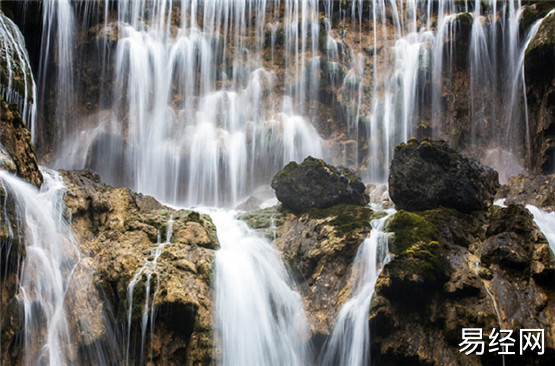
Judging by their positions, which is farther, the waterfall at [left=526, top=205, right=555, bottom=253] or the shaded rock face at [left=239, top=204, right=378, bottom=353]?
the shaded rock face at [left=239, top=204, right=378, bottom=353]

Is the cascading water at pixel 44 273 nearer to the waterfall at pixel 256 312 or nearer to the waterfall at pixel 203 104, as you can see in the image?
the waterfall at pixel 256 312

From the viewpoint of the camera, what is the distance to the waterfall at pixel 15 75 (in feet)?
47.0

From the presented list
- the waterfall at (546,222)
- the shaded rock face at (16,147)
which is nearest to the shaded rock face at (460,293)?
the waterfall at (546,222)

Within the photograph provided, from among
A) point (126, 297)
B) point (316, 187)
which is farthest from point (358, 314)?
point (126, 297)

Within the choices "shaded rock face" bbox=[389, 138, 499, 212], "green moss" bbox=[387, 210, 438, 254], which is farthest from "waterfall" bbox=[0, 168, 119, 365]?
"shaded rock face" bbox=[389, 138, 499, 212]

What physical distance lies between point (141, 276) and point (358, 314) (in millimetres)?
4729

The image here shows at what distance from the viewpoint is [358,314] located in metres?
9.73

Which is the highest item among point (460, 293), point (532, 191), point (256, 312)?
point (532, 191)

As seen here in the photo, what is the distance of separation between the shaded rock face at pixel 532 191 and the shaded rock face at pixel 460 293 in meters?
2.50

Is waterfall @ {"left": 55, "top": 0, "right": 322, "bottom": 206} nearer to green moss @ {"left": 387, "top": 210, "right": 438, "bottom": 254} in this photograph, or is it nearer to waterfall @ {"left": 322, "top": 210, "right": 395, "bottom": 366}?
green moss @ {"left": 387, "top": 210, "right": 438, "bottom": 254}

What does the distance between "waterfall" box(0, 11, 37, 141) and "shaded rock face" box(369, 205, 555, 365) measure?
41.6ft

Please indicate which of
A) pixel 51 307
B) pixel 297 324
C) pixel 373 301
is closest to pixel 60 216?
pixel 51 307

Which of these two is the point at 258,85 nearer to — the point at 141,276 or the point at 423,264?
the point at 141,276

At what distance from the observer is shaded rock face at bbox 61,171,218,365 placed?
9227 mm
